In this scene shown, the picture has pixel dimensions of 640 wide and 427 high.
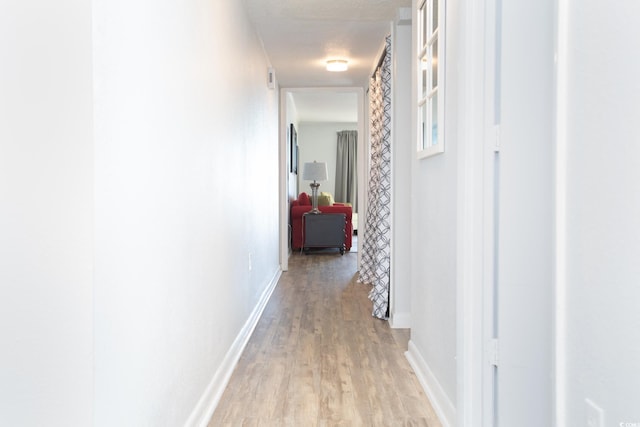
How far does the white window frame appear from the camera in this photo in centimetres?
231

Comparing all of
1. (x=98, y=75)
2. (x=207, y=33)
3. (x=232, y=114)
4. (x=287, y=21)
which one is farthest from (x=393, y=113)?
(x=98, y=75)

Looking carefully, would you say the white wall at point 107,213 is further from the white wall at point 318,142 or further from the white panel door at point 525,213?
the white wall at point 318,142

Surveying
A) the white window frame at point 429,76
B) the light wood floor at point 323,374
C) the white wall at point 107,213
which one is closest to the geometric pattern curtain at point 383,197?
the light wood floor at point 323,374

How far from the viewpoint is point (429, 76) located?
2.61m

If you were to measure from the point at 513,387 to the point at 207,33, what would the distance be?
185cm

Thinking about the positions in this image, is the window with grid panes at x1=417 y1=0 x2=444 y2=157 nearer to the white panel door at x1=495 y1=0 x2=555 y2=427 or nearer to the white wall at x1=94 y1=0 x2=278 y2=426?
the white panel door at x1=495 y1=0 x2=555 y2=427

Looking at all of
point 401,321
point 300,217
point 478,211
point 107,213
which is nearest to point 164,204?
point 107,213

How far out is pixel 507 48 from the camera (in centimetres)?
178

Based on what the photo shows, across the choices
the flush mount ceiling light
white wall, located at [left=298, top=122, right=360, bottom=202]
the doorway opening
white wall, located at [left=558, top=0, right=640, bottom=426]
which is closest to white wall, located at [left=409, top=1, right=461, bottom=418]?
white wall, located at [left=558, top=0, right=640, bottom=426]

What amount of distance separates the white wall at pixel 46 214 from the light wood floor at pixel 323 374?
47.6 inches

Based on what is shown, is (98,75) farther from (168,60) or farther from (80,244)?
(168,60)

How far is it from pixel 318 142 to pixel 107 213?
34.2 ft

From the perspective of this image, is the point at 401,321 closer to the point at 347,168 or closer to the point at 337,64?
the point at 337,64

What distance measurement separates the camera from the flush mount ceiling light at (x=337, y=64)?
5.05 meters
